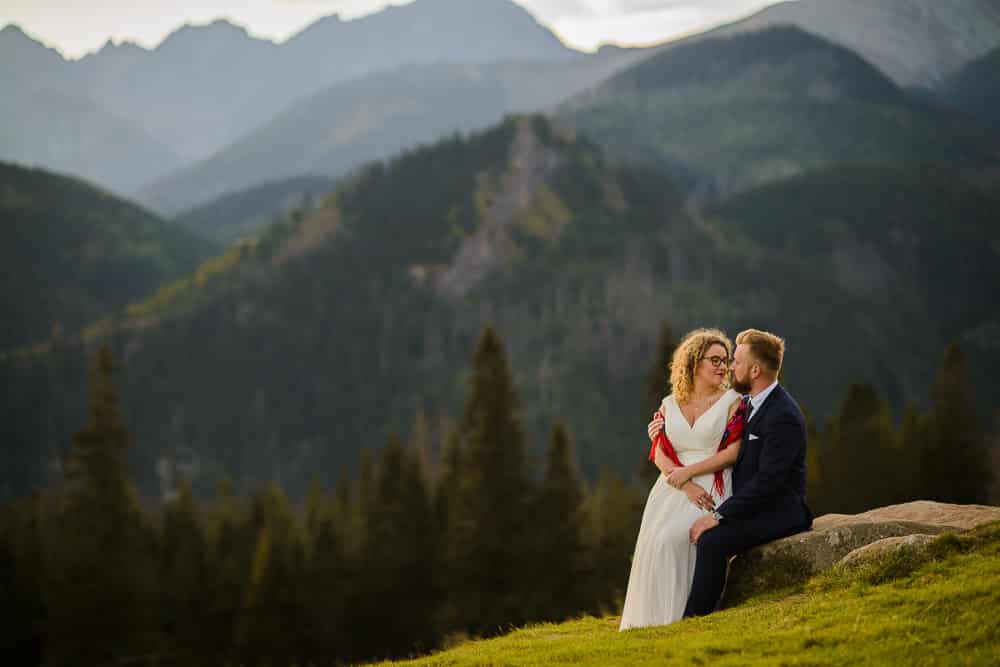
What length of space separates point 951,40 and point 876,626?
707 feet

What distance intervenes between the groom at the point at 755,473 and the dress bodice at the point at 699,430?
29 cm

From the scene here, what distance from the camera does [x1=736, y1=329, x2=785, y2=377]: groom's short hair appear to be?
474 inches

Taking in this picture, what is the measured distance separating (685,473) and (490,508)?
36.3m

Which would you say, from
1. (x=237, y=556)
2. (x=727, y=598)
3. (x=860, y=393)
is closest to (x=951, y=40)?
(x=860, y=393)

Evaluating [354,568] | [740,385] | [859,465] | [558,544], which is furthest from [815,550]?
[859,465]

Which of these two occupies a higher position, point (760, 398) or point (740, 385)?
point (740, 385)

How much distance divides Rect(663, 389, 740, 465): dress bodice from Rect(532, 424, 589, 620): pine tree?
3553cm

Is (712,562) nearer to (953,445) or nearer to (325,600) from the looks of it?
(325,600)

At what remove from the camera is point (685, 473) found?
12094 mm

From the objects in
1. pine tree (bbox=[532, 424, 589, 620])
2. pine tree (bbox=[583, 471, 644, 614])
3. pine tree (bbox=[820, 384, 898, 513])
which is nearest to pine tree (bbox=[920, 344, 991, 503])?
pine tree (bbox=[820, 384, 898, 513])

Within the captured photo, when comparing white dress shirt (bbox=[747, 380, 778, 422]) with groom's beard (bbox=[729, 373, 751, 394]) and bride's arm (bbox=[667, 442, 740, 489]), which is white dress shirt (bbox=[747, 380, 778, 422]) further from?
bride's arm (bbox=[667, 442, 740, 489])

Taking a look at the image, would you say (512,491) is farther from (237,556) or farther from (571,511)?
(237,556)

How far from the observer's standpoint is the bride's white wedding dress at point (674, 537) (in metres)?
12.1

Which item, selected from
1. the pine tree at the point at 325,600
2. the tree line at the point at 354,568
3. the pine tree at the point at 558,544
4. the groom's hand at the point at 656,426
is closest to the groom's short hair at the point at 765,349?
the groom's hand at the point at 656,426
